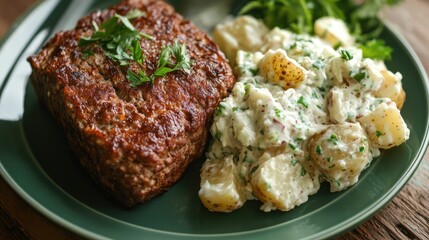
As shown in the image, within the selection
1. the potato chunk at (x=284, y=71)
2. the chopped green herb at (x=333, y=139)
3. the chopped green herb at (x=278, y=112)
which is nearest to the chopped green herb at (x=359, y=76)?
the potato chunk at (x=284, y=71)

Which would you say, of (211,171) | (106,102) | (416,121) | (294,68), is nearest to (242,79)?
(294,68)

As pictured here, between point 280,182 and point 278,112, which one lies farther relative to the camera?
point 278,112

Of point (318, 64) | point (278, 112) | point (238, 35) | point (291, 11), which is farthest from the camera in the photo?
point (291, 11)

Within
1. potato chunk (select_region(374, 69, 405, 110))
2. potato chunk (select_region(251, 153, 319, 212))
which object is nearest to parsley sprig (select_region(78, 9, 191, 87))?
potato chunk (select_region(251, 153, 319, 212))

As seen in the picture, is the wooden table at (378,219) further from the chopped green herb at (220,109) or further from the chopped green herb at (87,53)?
the chopped green herb at (220,109)

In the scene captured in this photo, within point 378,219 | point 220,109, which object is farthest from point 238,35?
point 378,219

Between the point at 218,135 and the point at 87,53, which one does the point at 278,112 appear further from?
the point at 87,53

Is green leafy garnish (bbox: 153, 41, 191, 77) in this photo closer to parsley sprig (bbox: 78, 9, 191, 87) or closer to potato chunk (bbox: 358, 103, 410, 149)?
parsley sprig (bbox: 78, 9, 191, 87)
